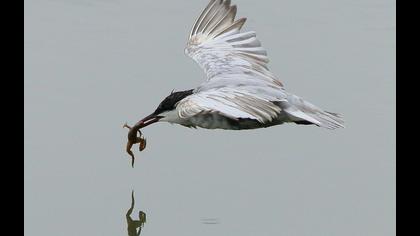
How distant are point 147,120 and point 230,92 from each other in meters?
0.61

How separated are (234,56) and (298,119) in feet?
4.07

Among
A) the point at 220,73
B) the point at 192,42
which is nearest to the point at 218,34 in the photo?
the point at 192,42

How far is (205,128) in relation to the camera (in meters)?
7.51

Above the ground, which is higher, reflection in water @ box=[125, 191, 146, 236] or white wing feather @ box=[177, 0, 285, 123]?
white wing feather @ box=[177, 0, 285, 123]

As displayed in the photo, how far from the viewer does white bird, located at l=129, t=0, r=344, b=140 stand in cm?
718

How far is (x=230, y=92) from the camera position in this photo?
24.4 feet

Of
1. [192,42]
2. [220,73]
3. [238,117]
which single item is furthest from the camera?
[192,42]

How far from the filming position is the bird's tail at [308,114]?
759 centimetres

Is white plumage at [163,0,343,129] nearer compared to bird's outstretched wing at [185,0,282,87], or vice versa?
white plumage at [163,0,343,129]

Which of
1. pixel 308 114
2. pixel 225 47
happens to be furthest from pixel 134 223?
pixel 225 47

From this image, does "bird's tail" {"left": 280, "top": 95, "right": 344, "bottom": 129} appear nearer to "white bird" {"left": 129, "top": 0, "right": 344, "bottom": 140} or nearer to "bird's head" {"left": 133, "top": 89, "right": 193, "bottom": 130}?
"white bird" {"left": 129, "top": 0, "right": 344, "bottom": 140}

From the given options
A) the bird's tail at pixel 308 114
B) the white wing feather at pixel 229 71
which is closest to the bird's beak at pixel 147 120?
the white wing feather at pixel 229 71

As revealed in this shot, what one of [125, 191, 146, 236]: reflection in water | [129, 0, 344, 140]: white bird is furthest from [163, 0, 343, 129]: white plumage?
[125, 191, 146, 236]: reflection in water

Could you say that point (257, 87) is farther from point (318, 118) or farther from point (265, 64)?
point (265, 64)
